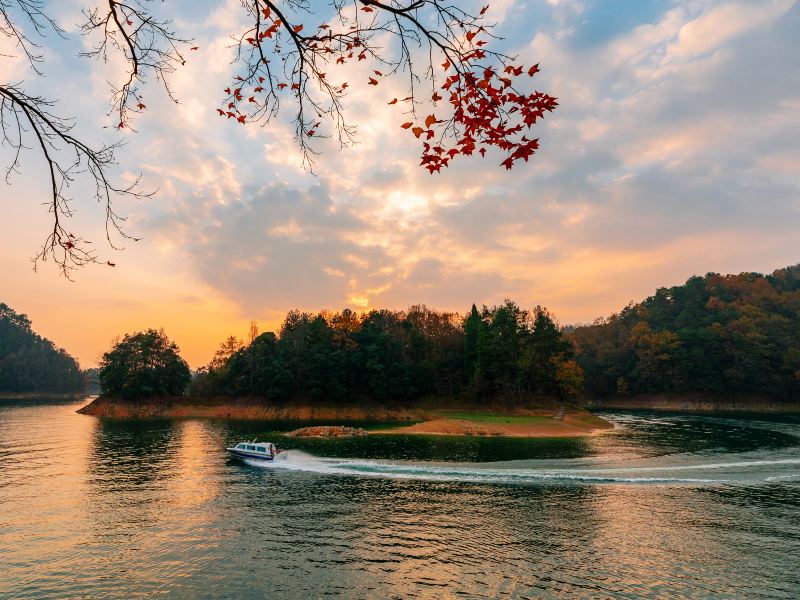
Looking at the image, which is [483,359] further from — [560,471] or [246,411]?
[560,471]

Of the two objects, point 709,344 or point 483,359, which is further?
point 709,344

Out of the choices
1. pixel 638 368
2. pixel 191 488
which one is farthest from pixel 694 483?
pixel 638 368

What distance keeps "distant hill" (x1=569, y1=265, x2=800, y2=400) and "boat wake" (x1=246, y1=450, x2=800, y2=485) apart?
103 meters

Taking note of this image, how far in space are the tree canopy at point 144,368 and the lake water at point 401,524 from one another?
2444 inches

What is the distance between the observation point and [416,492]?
116 ft

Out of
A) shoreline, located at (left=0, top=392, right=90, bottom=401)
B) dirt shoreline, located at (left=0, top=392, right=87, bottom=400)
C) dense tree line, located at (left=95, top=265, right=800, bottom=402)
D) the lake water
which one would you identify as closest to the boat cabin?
the lake water

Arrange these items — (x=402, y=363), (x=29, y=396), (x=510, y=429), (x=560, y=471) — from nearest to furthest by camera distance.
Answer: (x=560, y=471) → (x=510, y=429) → (x=402, y=363) → (x=29, y=396)

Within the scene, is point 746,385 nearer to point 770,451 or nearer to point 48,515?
point 770,451

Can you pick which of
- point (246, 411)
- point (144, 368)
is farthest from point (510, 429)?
point (144, 368)

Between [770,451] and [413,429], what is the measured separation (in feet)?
154

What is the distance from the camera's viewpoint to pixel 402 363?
118 metres

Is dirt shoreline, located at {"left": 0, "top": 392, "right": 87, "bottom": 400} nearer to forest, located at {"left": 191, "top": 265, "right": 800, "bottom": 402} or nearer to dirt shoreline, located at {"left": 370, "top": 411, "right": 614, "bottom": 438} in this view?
forest, located at {"left": 191, "top": 265, "right": 800, "bottom": 402}

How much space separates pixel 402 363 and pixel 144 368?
62805 millimetres

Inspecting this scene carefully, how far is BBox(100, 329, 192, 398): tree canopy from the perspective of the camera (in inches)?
4392
